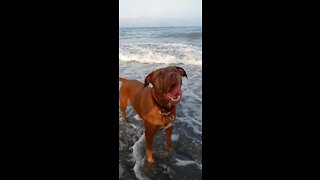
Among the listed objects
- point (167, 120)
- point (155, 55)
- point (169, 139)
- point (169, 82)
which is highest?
point (155, 55)

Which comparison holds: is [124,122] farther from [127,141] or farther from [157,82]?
[157,82]

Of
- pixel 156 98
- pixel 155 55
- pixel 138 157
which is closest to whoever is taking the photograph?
pixel 156 98

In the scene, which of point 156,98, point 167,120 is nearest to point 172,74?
point 156,98

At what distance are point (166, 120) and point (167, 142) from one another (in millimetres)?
275

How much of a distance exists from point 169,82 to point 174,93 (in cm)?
7

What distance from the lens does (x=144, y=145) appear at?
6.85 ft

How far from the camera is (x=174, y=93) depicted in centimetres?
165

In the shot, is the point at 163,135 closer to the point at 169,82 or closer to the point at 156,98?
the point at 156,98

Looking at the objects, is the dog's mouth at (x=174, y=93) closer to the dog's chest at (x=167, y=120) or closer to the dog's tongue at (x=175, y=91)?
the dog's tongue at (x=175, y=91)

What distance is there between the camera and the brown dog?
164 cm

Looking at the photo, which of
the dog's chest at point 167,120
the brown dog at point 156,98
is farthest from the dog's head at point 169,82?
the dog's chest at point 167,120

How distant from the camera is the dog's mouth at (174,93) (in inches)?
64.6

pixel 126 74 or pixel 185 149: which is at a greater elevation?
pixel 126 74
